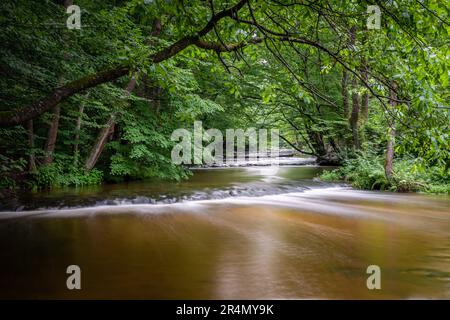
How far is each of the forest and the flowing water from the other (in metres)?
1.29

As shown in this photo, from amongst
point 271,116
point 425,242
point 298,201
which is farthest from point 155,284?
point 271,116

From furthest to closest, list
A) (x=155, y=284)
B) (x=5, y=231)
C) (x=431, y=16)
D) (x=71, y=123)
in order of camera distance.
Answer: (x=71, y=123)
(x=5, y=231)
(x=155, y=284)
(x=431, y=16)

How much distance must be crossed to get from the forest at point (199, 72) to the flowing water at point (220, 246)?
50.8 inches

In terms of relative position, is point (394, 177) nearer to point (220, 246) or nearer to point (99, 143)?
point (220, 246)

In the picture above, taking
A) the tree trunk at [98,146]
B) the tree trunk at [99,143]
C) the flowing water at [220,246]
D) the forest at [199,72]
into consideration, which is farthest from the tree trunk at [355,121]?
the tree trunk at [98,146]

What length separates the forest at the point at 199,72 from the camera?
3.07 meters

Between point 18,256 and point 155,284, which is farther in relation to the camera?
point 18,256

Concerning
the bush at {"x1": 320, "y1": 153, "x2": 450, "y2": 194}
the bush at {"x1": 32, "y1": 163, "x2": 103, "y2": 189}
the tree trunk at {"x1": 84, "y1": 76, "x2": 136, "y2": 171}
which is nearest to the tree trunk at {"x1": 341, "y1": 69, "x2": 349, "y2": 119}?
the bush at {"x1": 320, "y1": 153, "x2": 450, "y2": 194}

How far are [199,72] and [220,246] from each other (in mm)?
3758

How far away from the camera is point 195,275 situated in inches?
155

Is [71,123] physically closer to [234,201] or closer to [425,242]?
[234,201]

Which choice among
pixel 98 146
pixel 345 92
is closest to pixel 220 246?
pixel 98 146

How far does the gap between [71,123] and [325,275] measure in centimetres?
1047
